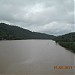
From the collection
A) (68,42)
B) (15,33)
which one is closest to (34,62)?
(68,42)

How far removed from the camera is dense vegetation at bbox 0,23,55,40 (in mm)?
94562

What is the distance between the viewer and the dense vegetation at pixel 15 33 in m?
94.6

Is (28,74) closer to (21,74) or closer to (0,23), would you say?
(21,74)

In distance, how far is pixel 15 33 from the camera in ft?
366

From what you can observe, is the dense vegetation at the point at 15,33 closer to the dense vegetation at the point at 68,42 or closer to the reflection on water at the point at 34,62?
the dense vegetation at the point at 68,42

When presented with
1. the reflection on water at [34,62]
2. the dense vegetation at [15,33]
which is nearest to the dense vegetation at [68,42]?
the reflection on water at [34,62]

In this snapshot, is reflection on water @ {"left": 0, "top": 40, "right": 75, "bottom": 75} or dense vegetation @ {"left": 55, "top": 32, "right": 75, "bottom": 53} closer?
reflection on water @ {"left": 0, "top": 40, "right": 75, "bottom": 75}

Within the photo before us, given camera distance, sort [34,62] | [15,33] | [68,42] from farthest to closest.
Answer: [15,33] → [68,42] → [34,62]

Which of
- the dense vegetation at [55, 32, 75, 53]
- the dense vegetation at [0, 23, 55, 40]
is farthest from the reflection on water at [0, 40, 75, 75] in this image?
the dense vegetation at [0, 23, 55, 40]

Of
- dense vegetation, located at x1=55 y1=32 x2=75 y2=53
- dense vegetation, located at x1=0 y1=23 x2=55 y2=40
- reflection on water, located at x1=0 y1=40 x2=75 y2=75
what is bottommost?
reflection on water, located at x1=0 y1=40 x2=75 y2=75

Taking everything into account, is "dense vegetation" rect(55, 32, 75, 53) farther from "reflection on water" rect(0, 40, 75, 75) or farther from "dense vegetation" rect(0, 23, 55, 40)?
"dense vegetation" rect(0, 23, 55, 40)

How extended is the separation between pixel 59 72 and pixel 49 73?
82 cm

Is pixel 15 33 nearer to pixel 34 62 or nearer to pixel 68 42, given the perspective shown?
pixel 68 42

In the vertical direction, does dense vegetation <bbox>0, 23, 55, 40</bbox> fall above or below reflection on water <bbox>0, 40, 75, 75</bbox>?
above
